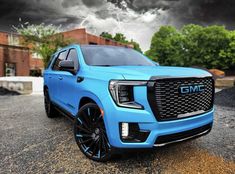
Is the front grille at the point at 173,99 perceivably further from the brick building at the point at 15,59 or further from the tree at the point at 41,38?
the brick building at the point at 15,59

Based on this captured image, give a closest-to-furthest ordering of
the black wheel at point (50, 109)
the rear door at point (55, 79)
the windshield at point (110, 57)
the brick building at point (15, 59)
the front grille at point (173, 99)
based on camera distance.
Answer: the front grille at point (173, 99) → the windshield at point (110, 57) → the rear door at point (55, 79) → the black wheel at point (50, 109) → the brick building at point (15, 59)

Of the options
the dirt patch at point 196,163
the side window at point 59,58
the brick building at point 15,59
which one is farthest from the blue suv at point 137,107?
the brick building at point 15,59

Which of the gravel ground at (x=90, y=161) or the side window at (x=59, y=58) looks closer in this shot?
the gravel ground at (x=90, y=161)

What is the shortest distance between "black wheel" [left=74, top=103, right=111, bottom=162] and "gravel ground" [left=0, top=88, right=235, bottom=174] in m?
0.15

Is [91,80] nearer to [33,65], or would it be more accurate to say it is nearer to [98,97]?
[98,97]

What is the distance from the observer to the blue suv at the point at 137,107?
264 centimetres

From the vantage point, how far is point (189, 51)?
46312mm

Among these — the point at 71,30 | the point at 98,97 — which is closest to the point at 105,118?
the point at 98,97

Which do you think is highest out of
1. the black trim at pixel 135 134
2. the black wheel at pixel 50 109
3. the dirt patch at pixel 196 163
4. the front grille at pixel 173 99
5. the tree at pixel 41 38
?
the tree at pixel 41 38

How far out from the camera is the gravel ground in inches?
118

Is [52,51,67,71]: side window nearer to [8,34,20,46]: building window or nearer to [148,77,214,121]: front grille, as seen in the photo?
[148,77,214,121]: front grille

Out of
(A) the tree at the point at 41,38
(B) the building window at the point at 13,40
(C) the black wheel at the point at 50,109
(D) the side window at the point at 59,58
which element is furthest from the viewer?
(B) the building window at the point at 13,40

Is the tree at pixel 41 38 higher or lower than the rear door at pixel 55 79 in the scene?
higher

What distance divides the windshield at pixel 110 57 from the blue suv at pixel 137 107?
0.86ft
